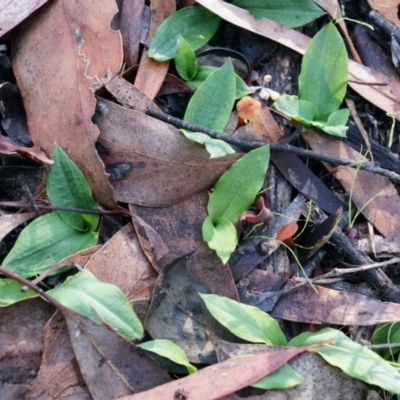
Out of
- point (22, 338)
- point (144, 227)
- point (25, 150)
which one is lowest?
point (22, 338)

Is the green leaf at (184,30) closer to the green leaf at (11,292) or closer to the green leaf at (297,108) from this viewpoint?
the green leaf at (297,108)

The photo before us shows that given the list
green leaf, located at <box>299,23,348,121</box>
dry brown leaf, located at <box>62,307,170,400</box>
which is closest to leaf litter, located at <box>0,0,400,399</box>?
dry brown leaf, located at <box>62,307,170,400</box>

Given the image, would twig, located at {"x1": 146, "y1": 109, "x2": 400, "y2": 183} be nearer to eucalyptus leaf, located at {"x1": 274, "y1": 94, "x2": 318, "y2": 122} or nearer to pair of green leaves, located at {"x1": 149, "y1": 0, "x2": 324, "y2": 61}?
eucalyptus leaf, located at {"x1": 274, "y1": 94, "x2": 318, "y2": 122}

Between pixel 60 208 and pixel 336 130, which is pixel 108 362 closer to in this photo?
pixel 60 208

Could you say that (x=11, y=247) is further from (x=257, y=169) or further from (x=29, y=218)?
(x=257, y=169)

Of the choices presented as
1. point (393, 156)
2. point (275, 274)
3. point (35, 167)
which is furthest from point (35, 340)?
point (393, 156)

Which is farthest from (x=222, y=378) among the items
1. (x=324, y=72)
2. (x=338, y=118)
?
(x=324, y=72)
